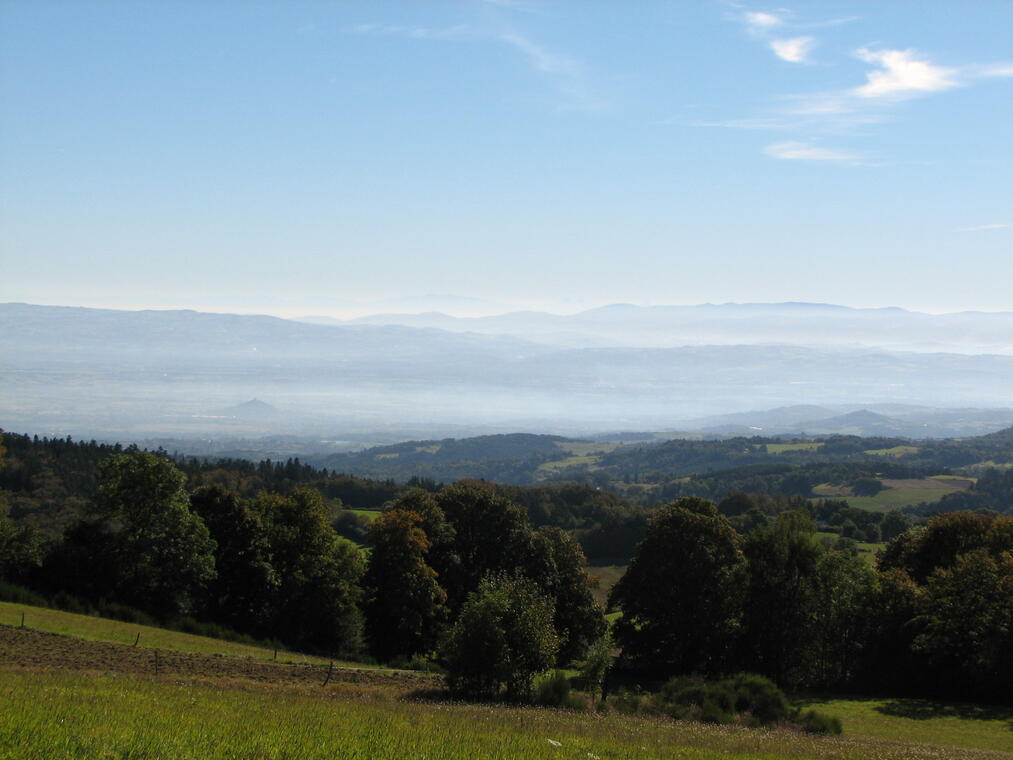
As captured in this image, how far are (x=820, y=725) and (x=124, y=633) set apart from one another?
78.4ft

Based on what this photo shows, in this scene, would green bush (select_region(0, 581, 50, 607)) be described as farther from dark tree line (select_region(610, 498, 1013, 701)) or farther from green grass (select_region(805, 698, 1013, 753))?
green grass (select_region(805, 698, 1013, 753))

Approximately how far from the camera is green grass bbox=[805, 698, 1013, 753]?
79.6 ft

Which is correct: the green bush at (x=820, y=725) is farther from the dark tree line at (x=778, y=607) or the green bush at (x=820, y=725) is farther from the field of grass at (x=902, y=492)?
the field of grass at (x=902, y=492)

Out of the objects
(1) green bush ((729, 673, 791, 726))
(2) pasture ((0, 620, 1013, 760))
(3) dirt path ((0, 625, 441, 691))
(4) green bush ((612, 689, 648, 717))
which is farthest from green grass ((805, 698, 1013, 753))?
(3) dirt path ((0, 625, 441, 691))

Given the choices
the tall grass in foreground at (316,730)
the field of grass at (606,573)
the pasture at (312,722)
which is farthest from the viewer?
the field of grass at (606,573)

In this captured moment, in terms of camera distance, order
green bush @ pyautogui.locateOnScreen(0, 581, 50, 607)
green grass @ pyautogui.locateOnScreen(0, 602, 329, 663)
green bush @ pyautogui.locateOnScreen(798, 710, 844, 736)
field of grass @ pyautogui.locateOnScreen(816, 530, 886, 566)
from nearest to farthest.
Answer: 1. green bush @ pyautogui.locateOnScreen(798, 710, 844, 736)
2. green grass @ pyautogui.locateOnScreen(0, 602, 329, 663)
3. green bush @ pyautogui.locateOnScreen(0, 581, 50, 607)
4. field of grass @ pyautogui.locateOnScreen(816, 530, 886, 566)

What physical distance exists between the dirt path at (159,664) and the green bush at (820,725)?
11074 millimetres

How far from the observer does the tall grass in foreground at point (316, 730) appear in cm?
1083

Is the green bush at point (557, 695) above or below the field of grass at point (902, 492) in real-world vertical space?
above

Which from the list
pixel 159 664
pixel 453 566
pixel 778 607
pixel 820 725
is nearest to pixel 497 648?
pixel 820 725

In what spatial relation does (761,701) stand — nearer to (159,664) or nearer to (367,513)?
(159,664)

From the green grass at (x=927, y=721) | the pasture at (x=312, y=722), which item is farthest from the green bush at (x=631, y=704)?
the green grass at (x=927, y=721)

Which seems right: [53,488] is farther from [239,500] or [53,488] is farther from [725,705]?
[725,705]

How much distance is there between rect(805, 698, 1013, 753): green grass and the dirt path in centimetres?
1428
